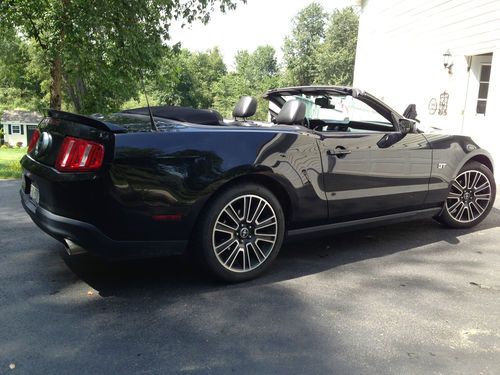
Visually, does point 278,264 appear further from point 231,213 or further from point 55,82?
point 55,82

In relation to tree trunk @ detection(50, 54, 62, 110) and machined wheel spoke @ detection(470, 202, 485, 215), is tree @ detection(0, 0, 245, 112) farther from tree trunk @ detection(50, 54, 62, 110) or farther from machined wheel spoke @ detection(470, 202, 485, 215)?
machined wheel spoke @ detection(470, 202, 485, 215)

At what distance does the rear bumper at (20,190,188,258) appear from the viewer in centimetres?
307

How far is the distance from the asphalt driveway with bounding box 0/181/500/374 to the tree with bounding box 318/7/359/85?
58561mm

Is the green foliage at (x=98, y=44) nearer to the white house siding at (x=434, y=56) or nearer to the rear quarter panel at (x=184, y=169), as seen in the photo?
the rear quarter panel at (x=184, y=169)

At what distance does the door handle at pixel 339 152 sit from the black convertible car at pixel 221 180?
0.02 meters

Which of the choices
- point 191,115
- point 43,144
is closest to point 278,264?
point 191,115

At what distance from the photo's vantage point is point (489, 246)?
4.80m

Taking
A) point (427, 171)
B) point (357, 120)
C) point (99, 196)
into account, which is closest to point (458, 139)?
point (427, 171)

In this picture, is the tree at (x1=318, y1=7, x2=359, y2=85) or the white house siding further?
the tree at (x1=318, y1=7, x2=359, y2=85)

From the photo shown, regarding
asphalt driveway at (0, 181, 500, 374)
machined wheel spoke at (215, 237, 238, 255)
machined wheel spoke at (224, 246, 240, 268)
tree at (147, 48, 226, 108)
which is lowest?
asphalt driveway at (0, 181, 500, 374)

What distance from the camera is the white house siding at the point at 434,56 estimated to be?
31.7 feet

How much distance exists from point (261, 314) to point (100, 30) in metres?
10.5

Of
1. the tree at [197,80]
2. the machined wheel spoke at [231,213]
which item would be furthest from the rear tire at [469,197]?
the tree at [197,80]

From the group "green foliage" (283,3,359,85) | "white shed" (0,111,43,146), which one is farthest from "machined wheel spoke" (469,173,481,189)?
"white shed" (0,111,43,146)
